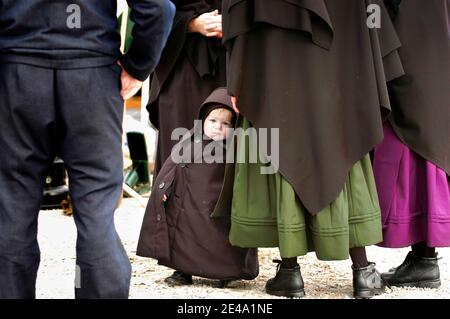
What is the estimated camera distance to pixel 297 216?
11.3 ft

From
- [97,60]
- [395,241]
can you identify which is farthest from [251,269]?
[97,60]

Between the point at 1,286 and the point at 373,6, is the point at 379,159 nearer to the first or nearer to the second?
the point at 373,6

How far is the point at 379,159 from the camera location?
12.3ft

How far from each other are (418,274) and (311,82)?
1074 mm

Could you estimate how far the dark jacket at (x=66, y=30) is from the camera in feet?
8.70

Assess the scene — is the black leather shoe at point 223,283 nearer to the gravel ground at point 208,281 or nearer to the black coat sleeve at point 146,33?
the gravel ground at point 208,281

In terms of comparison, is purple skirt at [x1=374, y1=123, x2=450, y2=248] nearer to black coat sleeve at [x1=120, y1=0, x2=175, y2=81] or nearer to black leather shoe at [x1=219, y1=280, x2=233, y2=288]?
black leather shoe at [x1=219, y1=280, x2=233, y2=288]

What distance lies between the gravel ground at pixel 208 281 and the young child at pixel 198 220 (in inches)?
4.0

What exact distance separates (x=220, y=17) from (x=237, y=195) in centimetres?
86

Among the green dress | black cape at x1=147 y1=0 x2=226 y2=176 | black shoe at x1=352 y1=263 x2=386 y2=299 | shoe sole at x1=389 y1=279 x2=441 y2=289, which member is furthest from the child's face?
shoe sole at x1=389 y1=279 x2=441 y2=289

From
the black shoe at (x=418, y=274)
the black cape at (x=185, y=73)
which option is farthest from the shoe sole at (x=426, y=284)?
the black cape at (x=185, y=73)

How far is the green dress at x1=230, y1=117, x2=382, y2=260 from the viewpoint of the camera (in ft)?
11.2
